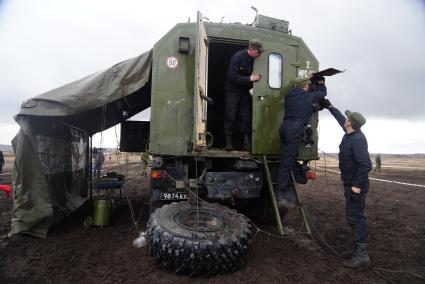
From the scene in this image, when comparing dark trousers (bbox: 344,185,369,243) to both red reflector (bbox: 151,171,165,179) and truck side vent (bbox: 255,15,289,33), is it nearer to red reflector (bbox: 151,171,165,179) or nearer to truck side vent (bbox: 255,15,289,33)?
red reflector (bbox: 151,171,165,179)

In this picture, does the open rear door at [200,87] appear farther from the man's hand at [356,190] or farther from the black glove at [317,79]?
the man's hand at [356,190]

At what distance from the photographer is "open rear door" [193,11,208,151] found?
461 cm

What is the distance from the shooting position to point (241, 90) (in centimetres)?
573

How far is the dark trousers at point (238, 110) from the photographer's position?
567 cm

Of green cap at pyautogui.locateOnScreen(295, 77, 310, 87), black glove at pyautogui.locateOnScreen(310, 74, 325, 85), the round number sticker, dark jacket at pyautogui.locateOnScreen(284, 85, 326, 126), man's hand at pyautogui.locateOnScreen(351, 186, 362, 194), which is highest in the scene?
the round number sticker

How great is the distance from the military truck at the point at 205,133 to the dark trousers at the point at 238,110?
1.12ft

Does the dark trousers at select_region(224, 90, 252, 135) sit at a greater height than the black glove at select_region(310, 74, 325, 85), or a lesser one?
lesser

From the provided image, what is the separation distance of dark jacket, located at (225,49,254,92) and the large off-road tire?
2.22 m

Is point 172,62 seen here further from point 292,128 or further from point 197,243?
point 197,243

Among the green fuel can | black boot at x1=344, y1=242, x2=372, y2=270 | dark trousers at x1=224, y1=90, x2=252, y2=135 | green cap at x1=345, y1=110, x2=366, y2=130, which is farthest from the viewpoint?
the green fuel can

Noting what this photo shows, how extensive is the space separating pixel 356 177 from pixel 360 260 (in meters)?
1.09

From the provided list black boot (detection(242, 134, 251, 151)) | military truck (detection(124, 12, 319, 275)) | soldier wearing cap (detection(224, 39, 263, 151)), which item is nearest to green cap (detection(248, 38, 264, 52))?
soldier wearing cap (detection(224, 39, 263, 151))

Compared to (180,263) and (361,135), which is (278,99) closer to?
(361,135)

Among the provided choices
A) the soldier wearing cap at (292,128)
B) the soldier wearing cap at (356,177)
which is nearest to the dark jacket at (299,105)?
the soldier wearing cap at (292,128)
